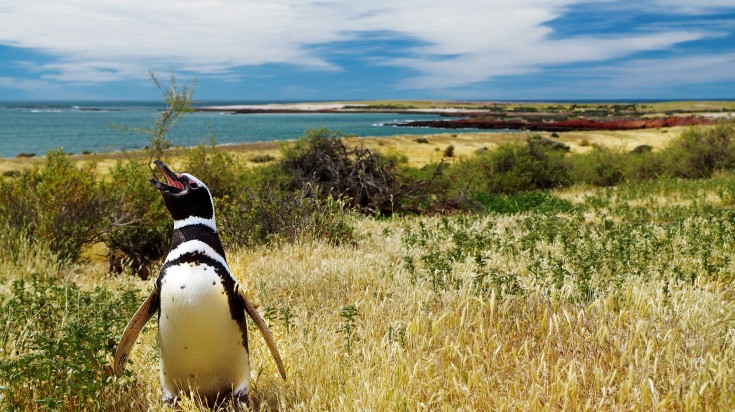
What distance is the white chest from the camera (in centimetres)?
292

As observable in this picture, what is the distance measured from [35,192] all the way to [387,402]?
27.3ft

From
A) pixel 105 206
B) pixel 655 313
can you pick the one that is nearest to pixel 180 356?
pixel 655 313

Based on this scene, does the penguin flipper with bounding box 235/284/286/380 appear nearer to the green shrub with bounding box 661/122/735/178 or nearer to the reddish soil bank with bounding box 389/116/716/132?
the green shrub with bounding box 661/122/735/178

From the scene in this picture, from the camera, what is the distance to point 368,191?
1310 cm

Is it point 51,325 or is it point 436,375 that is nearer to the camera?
point 436,375

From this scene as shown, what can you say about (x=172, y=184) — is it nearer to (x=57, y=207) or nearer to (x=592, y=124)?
(x=57, y=207)

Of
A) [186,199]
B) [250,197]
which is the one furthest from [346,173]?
[186,199]

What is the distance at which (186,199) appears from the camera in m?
2.98

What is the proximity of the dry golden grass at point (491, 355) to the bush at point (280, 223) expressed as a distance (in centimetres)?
275

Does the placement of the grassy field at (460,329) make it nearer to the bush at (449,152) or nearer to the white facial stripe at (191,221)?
the white facial stripe at (191,221)

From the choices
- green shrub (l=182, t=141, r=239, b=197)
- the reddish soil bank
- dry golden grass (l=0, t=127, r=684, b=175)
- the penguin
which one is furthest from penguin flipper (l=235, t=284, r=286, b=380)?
the reddish soil bank

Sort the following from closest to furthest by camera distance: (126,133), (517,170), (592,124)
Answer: (517,170) < (592,124) < (126,133)

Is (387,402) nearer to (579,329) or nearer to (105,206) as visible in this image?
(579,329)

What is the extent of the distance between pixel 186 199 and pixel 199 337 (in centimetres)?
67
